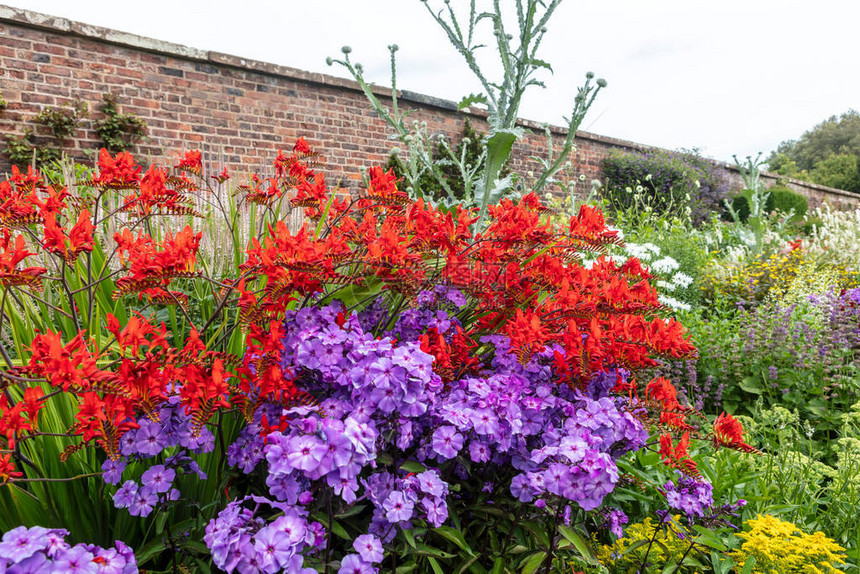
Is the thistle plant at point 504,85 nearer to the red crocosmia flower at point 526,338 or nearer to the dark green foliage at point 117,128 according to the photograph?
the red crocosmia flower at point 526,338

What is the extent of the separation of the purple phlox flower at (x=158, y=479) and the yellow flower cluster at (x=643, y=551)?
1199 millimetres

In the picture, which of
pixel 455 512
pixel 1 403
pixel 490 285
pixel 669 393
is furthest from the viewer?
pixel 490 285

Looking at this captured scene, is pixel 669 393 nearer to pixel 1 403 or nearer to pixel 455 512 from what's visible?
pixel 455 512

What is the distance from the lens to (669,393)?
1490 mm

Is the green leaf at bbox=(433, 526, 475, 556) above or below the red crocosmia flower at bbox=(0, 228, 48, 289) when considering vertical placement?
below

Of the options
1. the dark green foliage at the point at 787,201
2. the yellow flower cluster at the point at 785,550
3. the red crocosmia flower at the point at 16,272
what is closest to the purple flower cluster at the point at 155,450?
the red crocosmia flower at the point at 16,272

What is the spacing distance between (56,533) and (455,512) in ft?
2.79

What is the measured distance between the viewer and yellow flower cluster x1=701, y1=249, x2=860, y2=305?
5.09m

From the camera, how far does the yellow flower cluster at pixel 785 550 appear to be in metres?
1.36

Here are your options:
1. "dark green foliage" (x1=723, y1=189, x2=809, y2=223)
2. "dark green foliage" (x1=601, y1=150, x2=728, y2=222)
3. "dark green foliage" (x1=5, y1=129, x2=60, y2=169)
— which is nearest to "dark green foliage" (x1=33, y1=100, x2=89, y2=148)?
"dark green foliage" (x1=5, y1=129, x2=60, y2=169)

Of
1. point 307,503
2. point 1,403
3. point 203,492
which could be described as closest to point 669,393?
point 307,503

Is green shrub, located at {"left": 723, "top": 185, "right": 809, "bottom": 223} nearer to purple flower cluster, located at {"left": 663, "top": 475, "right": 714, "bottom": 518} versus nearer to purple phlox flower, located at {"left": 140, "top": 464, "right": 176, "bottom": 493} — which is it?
purple flower cluster, located at {"left": 663, "top": 475, "right": 714, "bottom": 518}

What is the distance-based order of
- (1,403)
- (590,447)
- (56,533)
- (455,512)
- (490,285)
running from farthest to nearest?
(490,285) < (455,512) < (590,447) < (1,403) < (56,533)

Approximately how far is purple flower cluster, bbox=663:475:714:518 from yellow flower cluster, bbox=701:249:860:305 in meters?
3.97
